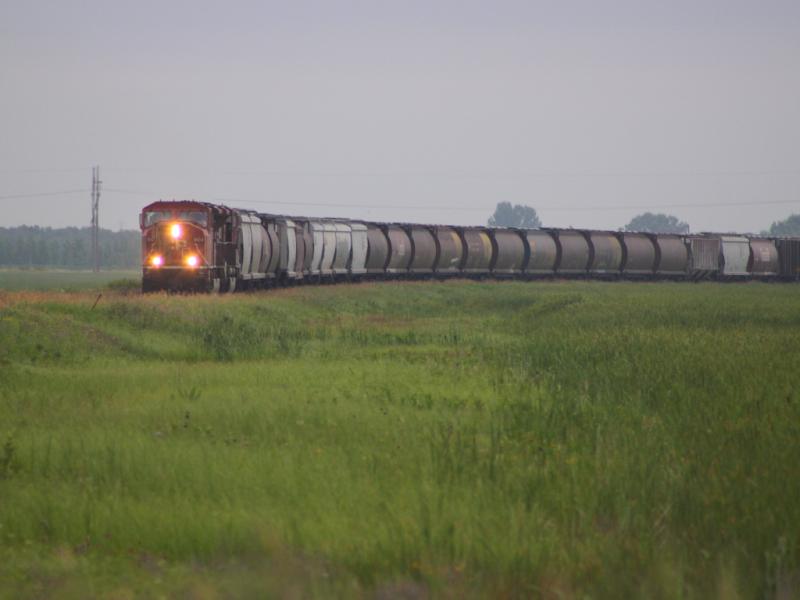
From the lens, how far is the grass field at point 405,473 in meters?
8.84

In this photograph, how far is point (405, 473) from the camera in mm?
12070

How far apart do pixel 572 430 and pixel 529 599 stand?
6.24 meters

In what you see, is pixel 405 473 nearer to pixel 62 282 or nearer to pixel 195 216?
pixel 195 216

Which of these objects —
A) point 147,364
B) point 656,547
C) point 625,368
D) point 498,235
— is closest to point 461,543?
point 656,547

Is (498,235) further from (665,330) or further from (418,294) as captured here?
(665,330)

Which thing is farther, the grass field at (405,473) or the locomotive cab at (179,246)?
the locomotive cab at (179,246)

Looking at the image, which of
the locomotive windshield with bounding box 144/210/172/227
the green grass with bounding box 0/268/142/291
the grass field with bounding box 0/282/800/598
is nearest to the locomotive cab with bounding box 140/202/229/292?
the locomotive windshield with bounding box 144/210/172/227

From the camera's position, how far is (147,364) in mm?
25031

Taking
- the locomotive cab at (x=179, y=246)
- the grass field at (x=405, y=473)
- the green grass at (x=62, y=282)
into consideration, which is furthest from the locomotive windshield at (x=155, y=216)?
the grass field at (x=405, y=473)

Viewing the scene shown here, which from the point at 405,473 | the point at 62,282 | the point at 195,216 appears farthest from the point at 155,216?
the point at 62,282

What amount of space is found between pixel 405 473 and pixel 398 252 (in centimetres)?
5559

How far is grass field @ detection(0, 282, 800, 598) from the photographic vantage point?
29.0ft

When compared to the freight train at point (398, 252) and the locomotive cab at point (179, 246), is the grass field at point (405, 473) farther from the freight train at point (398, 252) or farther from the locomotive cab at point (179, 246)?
the freight train at point (398, 252)

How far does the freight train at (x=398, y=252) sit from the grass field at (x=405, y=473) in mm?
17245
